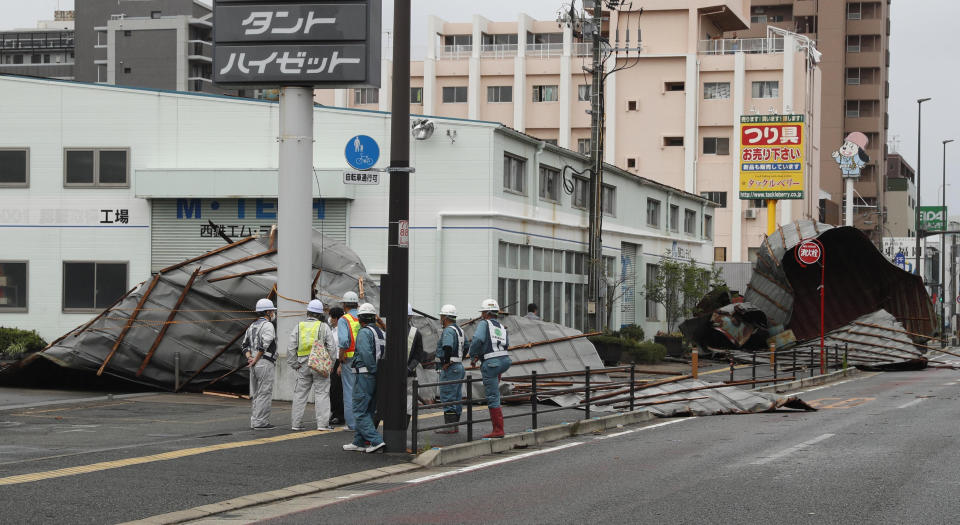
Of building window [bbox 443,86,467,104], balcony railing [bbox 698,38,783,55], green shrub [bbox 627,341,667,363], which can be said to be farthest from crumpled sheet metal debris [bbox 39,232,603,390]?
building window [bbox 443,86,467,104]

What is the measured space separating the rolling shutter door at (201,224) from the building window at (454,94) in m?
52.5

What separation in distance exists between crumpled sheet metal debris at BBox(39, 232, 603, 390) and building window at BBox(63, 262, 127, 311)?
666 cm

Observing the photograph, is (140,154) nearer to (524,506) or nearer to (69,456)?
(69,456)

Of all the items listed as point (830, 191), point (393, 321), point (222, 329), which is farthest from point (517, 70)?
point (393, 321)

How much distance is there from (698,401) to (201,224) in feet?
49.1

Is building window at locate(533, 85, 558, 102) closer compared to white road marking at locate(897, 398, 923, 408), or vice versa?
white road marking at locate(897, 398, 923, 408)

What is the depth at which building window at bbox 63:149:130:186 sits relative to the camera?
29.4 metres

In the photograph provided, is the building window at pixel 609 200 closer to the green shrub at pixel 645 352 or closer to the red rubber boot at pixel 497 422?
the green shrub at pixel 645 352

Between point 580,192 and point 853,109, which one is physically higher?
point 853,109

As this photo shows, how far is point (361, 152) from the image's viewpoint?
86.5 feet

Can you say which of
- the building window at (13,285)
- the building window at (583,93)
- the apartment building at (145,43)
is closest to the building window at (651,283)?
Result: the building window at (13,285)

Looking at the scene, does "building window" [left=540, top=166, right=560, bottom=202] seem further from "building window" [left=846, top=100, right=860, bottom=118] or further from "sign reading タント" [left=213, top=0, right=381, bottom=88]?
"building window" [left=846, top=100, right=860, bottom=118]

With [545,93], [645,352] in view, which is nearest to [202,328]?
[645,352]

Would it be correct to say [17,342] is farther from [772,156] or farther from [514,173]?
[772,156]
